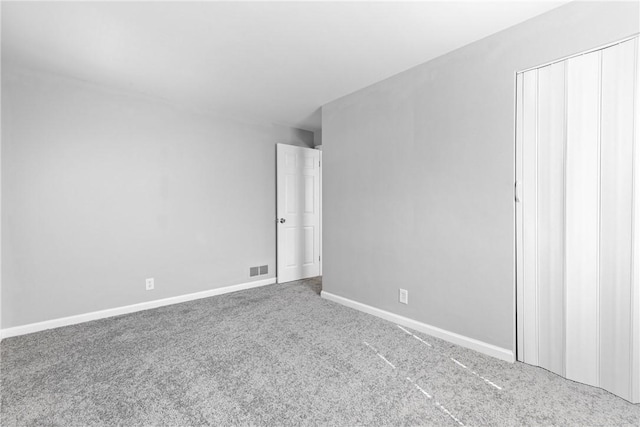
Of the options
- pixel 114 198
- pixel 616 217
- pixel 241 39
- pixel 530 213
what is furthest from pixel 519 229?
pixel 114 198

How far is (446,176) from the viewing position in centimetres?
242

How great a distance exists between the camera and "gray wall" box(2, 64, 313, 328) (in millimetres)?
2605

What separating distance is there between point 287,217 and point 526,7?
337 cm

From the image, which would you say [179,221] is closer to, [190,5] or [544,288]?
[190,5]

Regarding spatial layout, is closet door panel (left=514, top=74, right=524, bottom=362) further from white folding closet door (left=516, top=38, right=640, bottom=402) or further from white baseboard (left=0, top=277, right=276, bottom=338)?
white baseboard (left=0, top=277, right=276, bottom=338)

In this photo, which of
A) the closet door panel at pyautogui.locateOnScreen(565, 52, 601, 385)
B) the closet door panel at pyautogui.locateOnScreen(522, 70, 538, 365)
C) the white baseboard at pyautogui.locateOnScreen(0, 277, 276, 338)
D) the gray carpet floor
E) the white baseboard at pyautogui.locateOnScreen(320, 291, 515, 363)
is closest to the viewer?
the gray carpet floor

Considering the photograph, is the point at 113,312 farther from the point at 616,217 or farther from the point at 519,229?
the point at 616,217

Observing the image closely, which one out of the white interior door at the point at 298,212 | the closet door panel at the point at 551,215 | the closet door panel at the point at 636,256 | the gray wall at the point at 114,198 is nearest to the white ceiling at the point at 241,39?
the gray wall at the point at 114,198

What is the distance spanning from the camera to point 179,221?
3.51 metres

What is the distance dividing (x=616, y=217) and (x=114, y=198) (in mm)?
4036

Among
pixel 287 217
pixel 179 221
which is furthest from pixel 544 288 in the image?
pixel 179 221

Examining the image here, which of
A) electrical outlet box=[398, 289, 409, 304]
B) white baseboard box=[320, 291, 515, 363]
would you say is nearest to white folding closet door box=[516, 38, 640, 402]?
white baseboard box=[320, 291, 515, 363]

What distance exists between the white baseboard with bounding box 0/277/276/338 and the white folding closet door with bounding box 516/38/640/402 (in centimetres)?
315

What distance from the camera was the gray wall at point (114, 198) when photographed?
261 cm
